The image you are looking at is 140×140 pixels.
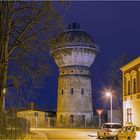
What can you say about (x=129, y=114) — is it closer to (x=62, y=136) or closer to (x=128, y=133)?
(x=62, y=136)

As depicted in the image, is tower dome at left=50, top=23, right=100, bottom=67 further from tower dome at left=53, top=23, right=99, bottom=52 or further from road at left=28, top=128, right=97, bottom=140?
road at left=28, top=128, right=97, bottom=140

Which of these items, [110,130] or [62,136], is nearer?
[110,130]

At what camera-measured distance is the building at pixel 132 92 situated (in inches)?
1924

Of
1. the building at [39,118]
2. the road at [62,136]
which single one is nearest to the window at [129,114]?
the road at [62,136]

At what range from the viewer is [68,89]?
86.3 meters

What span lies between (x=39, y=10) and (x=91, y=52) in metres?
Result: 63.3

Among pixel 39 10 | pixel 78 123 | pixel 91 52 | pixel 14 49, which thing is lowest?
pixel 78 123

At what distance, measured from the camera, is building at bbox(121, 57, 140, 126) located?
160ft

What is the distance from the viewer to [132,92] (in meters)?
51.9

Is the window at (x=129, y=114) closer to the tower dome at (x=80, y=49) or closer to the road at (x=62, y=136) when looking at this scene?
the road at (x=62, y=136)

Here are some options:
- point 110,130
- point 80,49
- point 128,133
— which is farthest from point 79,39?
point 128,133

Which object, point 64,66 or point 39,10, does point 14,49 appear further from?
point 64,66

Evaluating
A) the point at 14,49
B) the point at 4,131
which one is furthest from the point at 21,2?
the point at 4,131

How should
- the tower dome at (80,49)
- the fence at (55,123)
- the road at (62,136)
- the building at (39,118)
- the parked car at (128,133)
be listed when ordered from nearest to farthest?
the parked car at (128,133) < the road at (62,136) < the fence at (55,123) < the tower dome at (80,49) < the building at (39,118)
